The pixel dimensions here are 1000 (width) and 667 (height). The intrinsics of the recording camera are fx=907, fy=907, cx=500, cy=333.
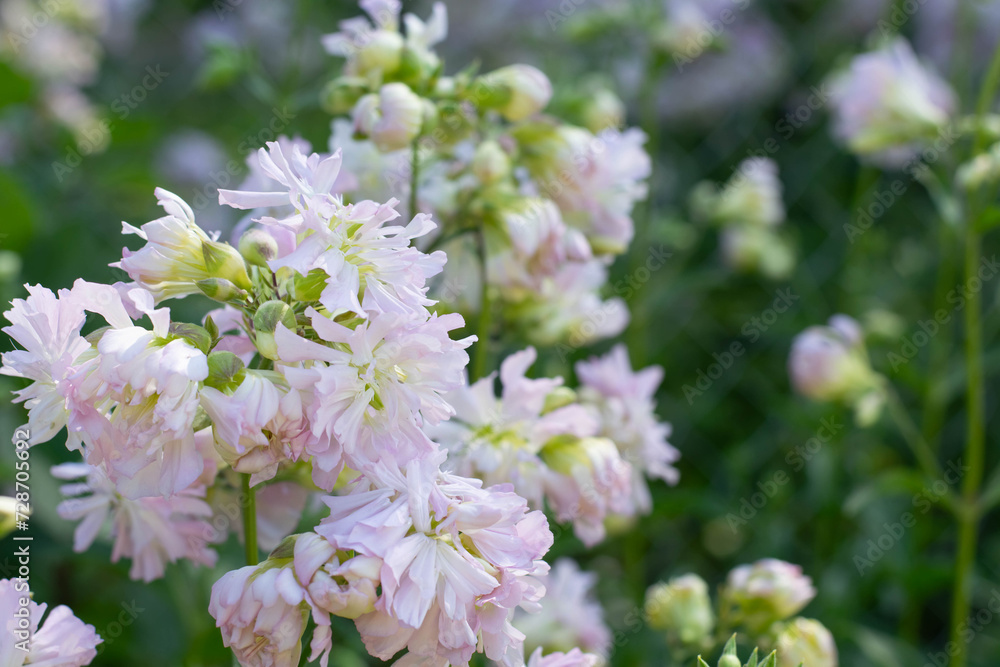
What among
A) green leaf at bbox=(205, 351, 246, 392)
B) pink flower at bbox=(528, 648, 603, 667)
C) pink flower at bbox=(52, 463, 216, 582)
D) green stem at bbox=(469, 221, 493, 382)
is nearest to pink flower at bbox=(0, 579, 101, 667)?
pink flower at bbox=(52, 463, 216, 582)

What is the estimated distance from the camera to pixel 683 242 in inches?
77.9

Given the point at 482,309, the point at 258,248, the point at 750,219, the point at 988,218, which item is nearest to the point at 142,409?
the point at 258,248

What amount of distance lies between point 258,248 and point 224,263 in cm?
4

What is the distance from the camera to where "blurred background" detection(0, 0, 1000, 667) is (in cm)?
156

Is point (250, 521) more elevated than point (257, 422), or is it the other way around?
point (257, 422)

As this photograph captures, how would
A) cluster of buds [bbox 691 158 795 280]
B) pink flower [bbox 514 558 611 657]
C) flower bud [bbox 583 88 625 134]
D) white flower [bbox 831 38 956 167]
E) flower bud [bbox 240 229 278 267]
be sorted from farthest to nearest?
1. cluster of buds [bbox 691 158 795 280]
2. white flower [bbox 831 38 956 167]
3. flower bud [bbox 583 88 625 134]
4. pink flower [bbox 514 558 611 657]
5. flower bud [bbox 240 229 278 267]

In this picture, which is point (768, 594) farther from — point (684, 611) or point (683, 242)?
point (683, 242)

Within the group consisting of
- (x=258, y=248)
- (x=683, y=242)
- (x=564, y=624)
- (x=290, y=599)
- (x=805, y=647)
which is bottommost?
(x=564, y=624)

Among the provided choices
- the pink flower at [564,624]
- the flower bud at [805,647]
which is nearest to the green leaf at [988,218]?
the flower bud at [805,647]

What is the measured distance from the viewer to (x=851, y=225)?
2.27m

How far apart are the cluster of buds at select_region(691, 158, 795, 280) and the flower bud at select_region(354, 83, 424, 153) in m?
1.30

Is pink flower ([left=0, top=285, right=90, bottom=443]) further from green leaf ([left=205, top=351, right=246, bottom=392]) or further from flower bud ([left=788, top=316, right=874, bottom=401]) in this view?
flower bud ([left=788, top=316, right=874, bottom=401])

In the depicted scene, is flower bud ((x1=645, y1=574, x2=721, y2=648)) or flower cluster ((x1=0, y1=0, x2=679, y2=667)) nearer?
flower cluster ((x1=0, y1=0, x2=679, y2=667))

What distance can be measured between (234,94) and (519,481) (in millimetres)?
2902
